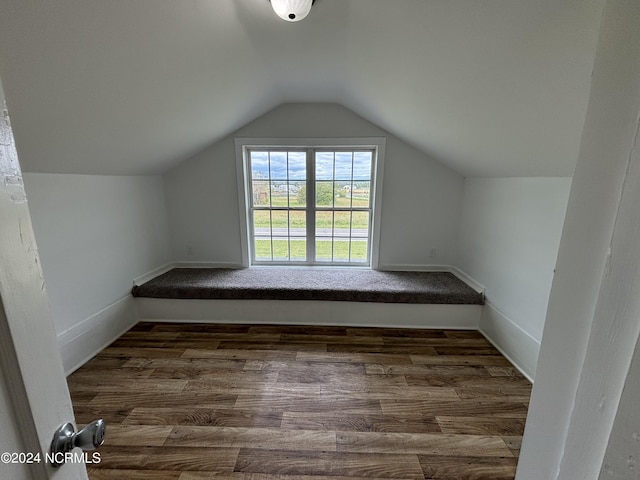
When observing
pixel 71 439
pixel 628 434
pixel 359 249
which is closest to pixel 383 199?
pixel 359 249

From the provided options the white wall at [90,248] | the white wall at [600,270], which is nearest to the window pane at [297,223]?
the white wall at [90,248]

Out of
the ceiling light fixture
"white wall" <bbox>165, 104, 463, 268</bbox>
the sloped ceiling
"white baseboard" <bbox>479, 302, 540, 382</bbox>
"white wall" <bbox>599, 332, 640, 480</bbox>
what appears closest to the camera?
"white wall" <bbox>599, 332, 640, 480</bbox>

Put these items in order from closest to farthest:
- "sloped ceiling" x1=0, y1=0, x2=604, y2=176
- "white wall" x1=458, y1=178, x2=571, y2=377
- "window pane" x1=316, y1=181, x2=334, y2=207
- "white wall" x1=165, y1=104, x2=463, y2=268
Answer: "sloped ceiling" x1=0, y1=0, x2=604, y2=176 → "white wall" x1=458, y1=178, x2=571, y2=377 → "white wall" x1=165, y1=104, x2=463, y2=268 → "window pane" x1=316, y1=181, x2=334, y2=207

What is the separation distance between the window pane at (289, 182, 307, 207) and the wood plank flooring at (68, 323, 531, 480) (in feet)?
5.02

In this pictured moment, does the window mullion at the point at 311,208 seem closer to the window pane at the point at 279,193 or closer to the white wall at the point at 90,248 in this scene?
the window pane at the point at 279,193

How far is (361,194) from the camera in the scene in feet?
10.1

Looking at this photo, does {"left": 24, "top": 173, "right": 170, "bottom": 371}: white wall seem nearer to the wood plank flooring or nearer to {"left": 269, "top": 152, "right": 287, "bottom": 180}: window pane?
the wood plank flooring

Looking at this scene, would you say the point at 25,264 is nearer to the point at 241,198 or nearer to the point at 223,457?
the point at 223,457

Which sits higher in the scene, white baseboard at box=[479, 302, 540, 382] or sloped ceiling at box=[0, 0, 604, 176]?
sloped ceiling at box=[0, 0, 604, 176]

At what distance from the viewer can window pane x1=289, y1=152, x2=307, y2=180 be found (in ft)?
9.84

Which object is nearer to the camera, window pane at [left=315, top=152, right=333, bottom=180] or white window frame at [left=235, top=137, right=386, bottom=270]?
white window frame at [left=235, top=137, right=386, bottom=270]

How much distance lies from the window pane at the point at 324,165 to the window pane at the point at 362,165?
0.28m

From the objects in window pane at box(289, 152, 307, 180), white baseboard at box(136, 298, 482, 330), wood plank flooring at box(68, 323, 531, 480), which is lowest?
wood plank flooring at box(68, 323, 531, 480)

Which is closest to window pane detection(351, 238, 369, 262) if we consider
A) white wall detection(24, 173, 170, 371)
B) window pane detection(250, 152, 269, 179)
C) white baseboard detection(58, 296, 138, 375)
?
window pane detection(250, 152, 269, 179)
